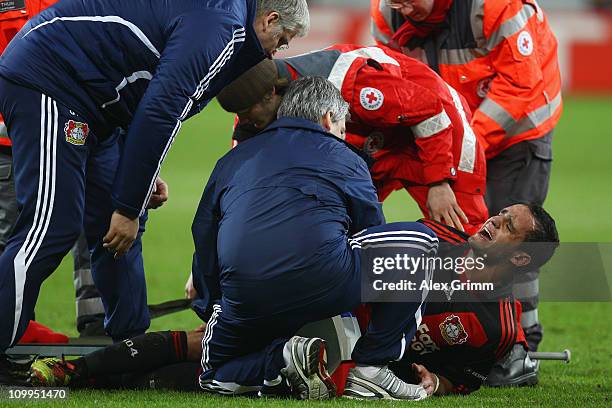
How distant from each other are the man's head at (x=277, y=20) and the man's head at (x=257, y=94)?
0.15m

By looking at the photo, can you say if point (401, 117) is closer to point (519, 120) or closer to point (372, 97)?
point (372, 97)

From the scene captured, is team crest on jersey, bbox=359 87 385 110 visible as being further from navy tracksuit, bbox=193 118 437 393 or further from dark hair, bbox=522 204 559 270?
dark hair, bbox=522 204 559 270

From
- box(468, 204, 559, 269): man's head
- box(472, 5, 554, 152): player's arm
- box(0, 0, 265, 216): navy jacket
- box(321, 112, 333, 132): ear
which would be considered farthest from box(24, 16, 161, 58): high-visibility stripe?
box(472, 5, 554, 152): player's arm

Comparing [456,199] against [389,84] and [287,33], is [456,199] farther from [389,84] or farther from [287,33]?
[287,33]

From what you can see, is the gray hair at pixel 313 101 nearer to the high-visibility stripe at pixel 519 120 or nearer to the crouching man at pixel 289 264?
the crouching man at pixel 289 264

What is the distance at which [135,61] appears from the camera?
165 inches

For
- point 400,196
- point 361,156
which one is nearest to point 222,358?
point 361,156

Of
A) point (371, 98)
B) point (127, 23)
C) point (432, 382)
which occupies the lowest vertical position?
point (432, 382)

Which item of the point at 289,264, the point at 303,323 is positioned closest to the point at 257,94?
the point at 289,264

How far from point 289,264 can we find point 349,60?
128cm

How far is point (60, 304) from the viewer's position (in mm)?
7199

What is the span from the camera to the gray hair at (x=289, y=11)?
4465mm

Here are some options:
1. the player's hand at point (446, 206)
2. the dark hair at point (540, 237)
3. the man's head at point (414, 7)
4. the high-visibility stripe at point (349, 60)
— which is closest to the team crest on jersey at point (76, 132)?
the high-visibility stripe at point (349, 60)

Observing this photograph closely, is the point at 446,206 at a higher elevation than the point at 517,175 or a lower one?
higher
